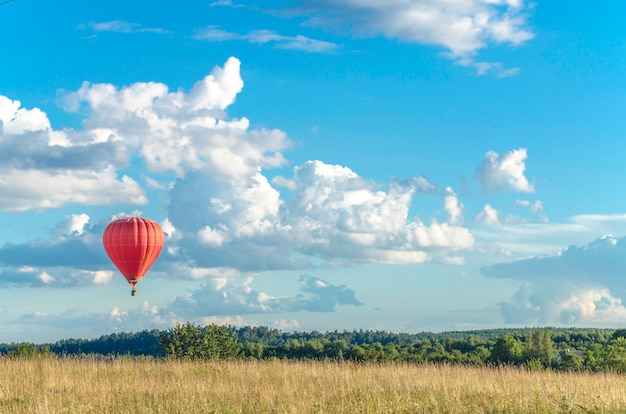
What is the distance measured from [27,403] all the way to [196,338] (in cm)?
4773

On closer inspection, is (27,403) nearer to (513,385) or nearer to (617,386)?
(513,385)

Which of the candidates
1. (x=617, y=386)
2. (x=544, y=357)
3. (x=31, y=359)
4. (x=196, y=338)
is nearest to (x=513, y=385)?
(x=617, y=386)

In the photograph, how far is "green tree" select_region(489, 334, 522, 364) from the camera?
76500 millimetres

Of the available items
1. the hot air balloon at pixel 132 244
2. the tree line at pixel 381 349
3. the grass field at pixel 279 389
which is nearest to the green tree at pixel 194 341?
the tree line at pixel 381 349

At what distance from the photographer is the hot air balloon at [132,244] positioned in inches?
1517

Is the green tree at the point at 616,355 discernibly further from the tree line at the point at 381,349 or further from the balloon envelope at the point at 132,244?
the balloon envelope at the point at 132,244

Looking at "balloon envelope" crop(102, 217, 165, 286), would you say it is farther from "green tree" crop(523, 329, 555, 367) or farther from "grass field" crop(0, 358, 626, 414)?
"green tree" crop(523, 329, 555, 367)

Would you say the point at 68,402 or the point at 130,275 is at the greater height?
the point at 130,275

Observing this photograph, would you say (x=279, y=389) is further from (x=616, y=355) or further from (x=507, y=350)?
(x=507, y=350)

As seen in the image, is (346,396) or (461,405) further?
(346,396)

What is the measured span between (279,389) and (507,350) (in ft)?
196

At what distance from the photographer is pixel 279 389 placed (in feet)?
73.8

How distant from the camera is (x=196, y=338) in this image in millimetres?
67250

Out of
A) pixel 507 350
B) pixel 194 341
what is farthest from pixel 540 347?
pixel 194 341
